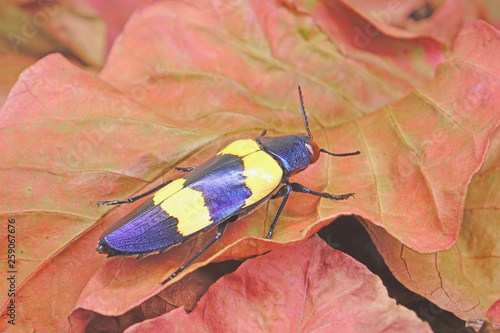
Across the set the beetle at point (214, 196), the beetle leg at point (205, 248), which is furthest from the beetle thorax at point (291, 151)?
the beetle leg at point (205, 248)

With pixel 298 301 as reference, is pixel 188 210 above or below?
above

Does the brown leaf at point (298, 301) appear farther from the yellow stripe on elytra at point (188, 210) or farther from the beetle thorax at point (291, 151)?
the beetle thorax at point (291, 151)

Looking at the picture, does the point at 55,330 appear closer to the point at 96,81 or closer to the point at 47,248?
the point at 47,248

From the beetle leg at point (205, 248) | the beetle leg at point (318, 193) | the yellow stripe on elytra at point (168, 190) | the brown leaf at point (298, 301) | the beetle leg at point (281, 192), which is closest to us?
the brown leaf at point (298, 301)

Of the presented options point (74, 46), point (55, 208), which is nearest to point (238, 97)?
point (55, 208)

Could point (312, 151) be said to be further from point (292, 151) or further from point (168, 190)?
point (168, 190)

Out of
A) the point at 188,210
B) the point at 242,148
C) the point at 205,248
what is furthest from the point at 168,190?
the point at 242,148
